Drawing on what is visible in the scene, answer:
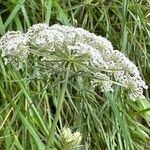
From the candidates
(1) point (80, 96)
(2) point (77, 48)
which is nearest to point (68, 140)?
(2) point (77, 48)

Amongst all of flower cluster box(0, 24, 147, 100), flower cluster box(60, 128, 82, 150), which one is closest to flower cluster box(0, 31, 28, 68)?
flower cluster box(0, 24, 147, 100)

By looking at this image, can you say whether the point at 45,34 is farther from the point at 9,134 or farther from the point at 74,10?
the point at 74,10

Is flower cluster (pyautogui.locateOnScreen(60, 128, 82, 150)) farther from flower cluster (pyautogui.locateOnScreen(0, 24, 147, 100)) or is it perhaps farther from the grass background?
the grass background

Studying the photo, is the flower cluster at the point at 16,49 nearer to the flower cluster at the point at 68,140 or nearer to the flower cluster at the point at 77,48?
the flower cluster at the point at 77,48

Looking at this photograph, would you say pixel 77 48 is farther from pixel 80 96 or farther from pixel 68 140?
pixel 80 96

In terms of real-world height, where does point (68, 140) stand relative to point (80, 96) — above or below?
above

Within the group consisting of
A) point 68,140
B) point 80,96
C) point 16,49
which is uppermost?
point 16,49

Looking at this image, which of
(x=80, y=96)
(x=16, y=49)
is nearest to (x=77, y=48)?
(x=16, y=49)

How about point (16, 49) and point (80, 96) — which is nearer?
point (16, 49)

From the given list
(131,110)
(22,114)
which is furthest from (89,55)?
(131,110)
